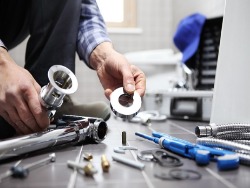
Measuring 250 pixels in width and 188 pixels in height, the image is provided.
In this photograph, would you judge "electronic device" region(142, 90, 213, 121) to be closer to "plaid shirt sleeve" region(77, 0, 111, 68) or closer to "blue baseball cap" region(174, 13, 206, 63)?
"blue baseball cap" region(174, 13, 206, 63)

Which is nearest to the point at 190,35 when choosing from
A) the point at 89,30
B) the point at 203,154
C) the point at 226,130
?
the point at 89,30

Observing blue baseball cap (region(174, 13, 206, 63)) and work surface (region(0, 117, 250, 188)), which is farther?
blue baseball cap (region(174, 13, 206, 63))

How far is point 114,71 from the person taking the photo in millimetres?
721

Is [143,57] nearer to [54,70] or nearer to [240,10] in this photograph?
[240,10]

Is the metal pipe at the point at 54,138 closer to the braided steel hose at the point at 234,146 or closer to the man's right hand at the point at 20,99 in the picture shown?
the man's right hand at the point at 20,99

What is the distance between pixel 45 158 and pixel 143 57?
1.08 m

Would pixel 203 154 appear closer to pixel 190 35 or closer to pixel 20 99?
pixel 20 99

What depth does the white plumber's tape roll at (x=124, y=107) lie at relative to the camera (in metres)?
0.58

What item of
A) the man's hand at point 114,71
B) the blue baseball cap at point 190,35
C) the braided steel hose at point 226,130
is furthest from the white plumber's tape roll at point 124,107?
the blue baseball cap at point 190,35

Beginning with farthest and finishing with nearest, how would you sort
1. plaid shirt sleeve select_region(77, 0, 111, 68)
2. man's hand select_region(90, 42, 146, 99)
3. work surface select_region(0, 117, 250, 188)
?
plaid shirt sleeve select_region(77, 0, 111, 68)
man's hand select_region(90, 42, 146, 99)
work surface select_region(0, 117, 250, 188)

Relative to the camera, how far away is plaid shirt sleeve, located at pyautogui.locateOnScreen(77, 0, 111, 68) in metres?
0.83

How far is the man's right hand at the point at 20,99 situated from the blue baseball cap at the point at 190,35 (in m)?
0.83

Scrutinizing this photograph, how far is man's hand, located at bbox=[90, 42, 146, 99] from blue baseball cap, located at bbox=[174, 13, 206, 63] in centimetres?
53

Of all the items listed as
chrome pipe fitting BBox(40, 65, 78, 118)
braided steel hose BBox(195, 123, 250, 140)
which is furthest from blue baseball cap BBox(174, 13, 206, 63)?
chrome pipe fitting BBox(40, 65, 78, 118)
